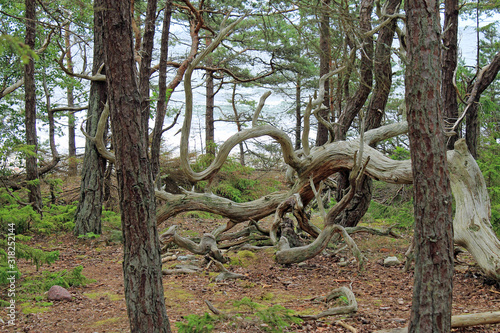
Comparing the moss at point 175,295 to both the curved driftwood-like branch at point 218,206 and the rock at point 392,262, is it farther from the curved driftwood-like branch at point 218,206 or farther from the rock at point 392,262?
the rock at point 392,262

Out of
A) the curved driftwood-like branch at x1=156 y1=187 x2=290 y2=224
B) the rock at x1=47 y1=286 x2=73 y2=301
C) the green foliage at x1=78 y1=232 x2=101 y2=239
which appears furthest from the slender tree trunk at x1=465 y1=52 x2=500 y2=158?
the green foliage at x1=78 y1=232 x2=101 y2=239

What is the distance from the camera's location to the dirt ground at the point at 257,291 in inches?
141

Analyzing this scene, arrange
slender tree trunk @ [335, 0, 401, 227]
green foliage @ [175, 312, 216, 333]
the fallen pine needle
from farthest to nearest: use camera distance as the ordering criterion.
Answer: slender tree trunk @ [335, 0, 401, 227]
the fallen pine needle
green foliage @ [175, 312, 216, 333]

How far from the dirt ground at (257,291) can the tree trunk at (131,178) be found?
2.59 ft

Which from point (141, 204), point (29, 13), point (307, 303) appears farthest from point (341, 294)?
point (29, 13)

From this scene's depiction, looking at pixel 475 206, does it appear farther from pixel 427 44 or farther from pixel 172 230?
pixel 172 230

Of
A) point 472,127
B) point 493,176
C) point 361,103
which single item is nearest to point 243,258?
point 361,103

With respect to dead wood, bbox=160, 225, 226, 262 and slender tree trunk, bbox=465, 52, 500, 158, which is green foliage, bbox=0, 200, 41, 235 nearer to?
dead wood, bbox=160, 225, 226, 262

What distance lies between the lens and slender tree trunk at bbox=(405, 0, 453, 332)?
9.32ft

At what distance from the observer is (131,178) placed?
2748mm

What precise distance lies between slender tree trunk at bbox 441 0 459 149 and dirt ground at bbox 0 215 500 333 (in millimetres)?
2591

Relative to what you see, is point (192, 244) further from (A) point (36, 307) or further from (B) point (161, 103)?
(B) point (161, 103)

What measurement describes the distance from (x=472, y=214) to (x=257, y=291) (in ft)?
9.78

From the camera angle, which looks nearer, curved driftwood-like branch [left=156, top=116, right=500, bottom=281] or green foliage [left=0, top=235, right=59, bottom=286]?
green foliage [left=0, top=235, right=59, bottom=286]
